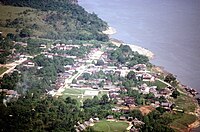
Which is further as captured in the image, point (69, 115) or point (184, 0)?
point (184, 0)

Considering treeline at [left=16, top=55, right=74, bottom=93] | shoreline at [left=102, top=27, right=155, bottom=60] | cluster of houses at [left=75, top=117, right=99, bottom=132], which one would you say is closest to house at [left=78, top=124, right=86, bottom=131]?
cluster of houses at [left=75, top=117, right=99, bottom=132]

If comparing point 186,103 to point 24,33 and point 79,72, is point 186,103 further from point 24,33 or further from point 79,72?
point 24,33

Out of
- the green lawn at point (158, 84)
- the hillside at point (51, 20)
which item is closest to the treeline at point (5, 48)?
the hillside at point (51, 20)

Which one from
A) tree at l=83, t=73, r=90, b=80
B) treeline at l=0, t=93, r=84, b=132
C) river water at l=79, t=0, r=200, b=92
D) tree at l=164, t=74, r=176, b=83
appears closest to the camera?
treeline at l=0, t=93, r=84, b=132

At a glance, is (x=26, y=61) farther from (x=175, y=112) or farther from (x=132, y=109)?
(x=175, y=112)

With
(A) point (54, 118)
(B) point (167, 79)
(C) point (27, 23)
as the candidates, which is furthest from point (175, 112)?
(C) point (27, 23)

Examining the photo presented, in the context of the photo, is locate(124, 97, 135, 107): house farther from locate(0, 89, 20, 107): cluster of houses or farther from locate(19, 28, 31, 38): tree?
locate(19, 28, 31, 38): tree

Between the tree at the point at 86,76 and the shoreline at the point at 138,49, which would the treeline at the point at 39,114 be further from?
the shoreline at the point at 138,49
